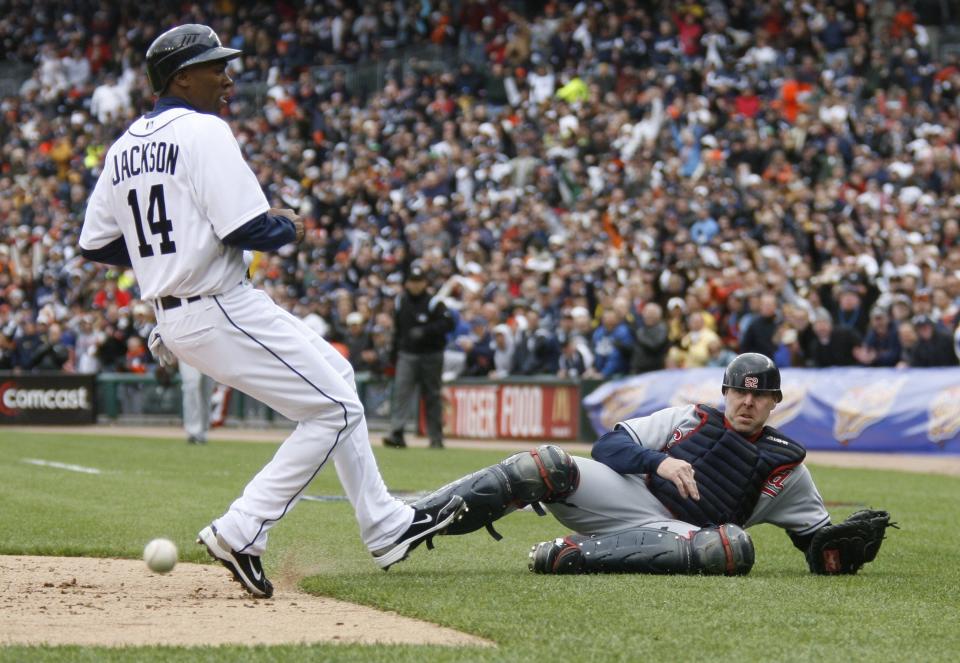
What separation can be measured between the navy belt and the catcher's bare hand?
7.13 ft

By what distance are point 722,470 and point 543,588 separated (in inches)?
46.6

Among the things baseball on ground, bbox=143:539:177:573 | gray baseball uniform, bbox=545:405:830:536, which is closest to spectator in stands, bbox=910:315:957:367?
gray baseball uniform, bbox=545:405:830:536

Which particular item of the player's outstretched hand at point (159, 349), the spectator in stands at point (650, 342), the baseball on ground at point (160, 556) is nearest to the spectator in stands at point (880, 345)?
the spectator in stands at point (650, 342)

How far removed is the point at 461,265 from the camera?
24172 mm

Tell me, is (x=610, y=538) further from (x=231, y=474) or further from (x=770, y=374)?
(x=231, y=474)

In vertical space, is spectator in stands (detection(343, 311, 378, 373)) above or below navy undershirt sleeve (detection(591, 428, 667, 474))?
below

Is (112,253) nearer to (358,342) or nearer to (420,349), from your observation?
(420,349)

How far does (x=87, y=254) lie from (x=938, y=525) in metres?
5.96

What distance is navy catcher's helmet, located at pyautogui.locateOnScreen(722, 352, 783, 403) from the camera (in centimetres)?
686

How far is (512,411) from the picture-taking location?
20.6 metres

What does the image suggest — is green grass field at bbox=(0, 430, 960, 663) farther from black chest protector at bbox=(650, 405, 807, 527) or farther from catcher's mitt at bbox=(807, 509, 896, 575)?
black chest protector at bbox=(650, 405, 807, 527)

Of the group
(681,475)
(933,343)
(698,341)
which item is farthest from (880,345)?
(681,475)

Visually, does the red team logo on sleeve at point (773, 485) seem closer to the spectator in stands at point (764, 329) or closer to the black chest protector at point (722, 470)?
the black chest protector at point (722, 470)

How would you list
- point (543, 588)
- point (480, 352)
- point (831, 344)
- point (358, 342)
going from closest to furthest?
point (543, 588)
point (831, 344)
point (480, 352)
point (358, 342)
